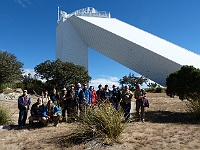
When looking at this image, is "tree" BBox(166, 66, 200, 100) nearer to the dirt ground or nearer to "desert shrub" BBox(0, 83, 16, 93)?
the dirt ground

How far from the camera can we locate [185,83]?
9180 millimetres

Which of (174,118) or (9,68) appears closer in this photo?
(174,118)

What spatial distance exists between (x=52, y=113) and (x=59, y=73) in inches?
525

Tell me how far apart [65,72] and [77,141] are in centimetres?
1555

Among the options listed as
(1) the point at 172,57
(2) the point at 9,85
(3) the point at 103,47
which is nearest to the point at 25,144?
(2) the point at 9,85

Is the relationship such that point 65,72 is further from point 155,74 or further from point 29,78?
point 155,74

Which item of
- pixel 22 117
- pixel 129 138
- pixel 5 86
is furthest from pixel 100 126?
pixel 5 86

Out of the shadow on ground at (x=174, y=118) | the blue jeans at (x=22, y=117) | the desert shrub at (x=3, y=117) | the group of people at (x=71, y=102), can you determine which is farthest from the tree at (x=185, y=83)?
the desert shrub at (x=3, y=117)

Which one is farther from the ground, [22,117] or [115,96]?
[115,96]

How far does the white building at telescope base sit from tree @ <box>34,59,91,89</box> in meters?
6.33

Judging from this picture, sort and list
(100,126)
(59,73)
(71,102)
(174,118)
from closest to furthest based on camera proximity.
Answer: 1. (100,126)
2. (71,102)
3. (174,118)
4. (59,73)

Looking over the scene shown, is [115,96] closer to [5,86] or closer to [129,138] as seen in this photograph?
[129,138]

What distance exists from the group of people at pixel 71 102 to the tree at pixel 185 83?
80.6 inches

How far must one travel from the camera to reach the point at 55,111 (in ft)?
23.6
